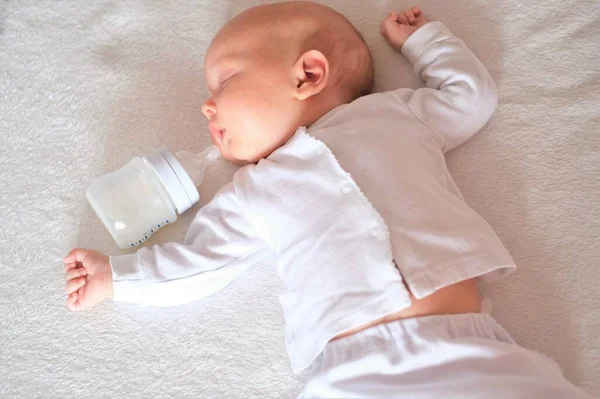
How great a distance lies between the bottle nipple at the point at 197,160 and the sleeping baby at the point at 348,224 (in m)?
0.08

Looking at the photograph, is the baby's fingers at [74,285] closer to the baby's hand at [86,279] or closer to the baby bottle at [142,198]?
the baby's hand at [86,279]

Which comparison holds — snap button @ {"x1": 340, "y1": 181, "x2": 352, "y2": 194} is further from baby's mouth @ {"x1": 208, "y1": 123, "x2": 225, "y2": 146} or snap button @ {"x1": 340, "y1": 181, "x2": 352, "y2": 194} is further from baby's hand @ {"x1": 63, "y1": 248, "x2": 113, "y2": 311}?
baby's hand @ {"x1": 63, "y1": 248, "x2": 113, "y2": 311}

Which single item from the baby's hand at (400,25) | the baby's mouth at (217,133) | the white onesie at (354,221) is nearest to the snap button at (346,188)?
the white onesie at (354,221)

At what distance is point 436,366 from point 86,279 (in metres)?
0.74

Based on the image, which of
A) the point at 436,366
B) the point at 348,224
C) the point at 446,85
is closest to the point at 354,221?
the point at 348,224

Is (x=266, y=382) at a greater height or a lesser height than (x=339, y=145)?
lesser

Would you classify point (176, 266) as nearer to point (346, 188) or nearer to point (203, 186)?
point (203, 186)

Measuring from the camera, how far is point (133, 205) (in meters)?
1.32

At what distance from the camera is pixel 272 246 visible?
128 cm

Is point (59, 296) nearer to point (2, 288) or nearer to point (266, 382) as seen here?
point (2, 288)

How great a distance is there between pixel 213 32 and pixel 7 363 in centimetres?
92

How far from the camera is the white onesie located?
1131 mm

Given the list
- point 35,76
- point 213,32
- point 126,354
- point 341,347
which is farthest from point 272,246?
point 35,76

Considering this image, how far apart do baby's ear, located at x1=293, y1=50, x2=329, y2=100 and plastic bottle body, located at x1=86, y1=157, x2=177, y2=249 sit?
1.22 ft
